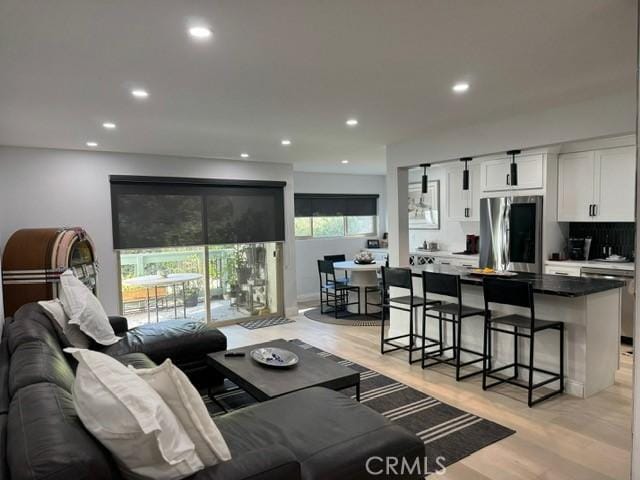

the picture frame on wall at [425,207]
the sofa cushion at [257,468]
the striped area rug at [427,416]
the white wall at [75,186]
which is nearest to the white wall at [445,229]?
the picture frame on wall at [425,207]

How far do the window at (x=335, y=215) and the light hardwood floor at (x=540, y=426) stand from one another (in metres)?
3.87

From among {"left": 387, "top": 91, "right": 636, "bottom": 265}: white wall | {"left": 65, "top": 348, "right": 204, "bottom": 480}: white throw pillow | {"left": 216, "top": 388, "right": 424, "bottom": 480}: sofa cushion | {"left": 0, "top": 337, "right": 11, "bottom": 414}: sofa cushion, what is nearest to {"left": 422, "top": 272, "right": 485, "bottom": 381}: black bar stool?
{"left": 387, "top": 91, "right": 636, "bottom": 265}: white wall

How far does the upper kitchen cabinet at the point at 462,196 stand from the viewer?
686 centimetres

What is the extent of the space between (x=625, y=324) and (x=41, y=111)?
6.32 meters

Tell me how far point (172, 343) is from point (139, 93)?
2052 mm

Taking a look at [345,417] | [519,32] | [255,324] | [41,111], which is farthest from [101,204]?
[519,32]

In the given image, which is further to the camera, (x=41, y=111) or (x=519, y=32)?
(x=41, y=111)

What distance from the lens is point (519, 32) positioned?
2.17 m

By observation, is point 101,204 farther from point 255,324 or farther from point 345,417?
point 345,417

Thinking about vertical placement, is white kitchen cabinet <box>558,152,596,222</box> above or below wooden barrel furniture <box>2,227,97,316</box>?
above

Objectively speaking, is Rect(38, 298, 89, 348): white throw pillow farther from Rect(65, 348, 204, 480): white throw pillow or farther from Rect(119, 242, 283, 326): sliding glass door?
Rect(119, 242, 283, 326): sliding glass door

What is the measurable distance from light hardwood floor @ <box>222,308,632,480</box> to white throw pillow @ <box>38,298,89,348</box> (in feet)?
8.64

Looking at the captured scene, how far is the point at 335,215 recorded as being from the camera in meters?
8.63

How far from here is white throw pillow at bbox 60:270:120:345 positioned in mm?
3326
